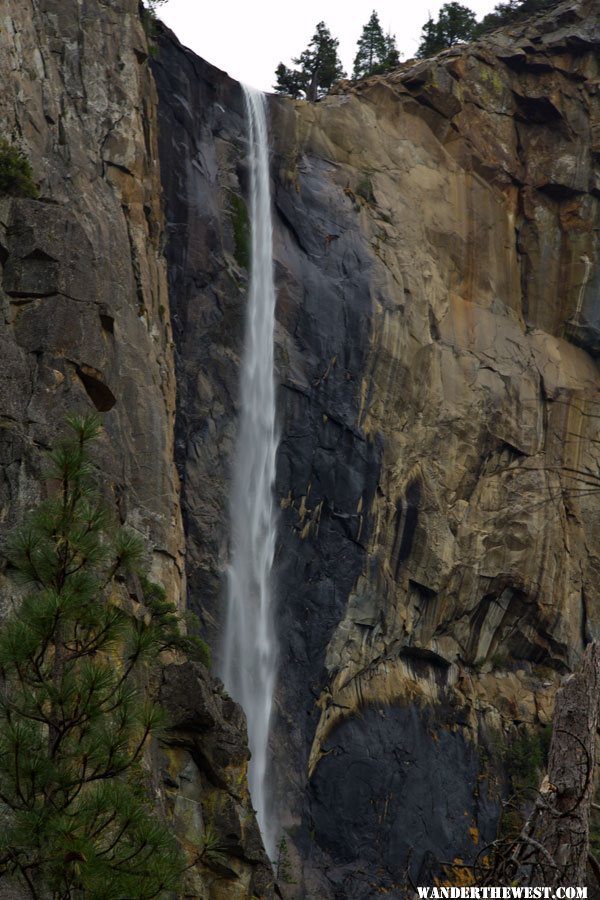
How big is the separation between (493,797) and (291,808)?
7.64 meters

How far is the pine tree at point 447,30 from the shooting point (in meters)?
46.5

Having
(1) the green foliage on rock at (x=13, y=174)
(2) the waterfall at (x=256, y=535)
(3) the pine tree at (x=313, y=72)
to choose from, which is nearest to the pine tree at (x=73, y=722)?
(1) the green foliage on rock at (x=13, y=174)

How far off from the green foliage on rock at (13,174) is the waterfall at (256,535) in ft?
39.1

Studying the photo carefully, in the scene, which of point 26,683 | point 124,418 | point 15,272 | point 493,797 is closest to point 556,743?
point 26,683

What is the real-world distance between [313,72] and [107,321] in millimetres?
31553

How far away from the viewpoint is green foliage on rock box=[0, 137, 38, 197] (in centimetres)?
1934

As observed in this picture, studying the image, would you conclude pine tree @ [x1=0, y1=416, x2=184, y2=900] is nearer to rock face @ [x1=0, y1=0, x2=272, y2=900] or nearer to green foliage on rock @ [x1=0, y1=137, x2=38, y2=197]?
rock face @ [x1=0, y1=0, x2=272, y2=900]

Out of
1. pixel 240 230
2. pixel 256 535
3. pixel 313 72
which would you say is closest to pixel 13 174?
pixel 256 535

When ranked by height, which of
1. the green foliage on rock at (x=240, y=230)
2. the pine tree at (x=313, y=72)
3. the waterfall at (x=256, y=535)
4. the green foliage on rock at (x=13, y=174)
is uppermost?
the pine tree at (x=313, y=72)

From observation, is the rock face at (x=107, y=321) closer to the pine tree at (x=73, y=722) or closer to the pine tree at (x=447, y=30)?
the pine tree at (x=73, y=722)

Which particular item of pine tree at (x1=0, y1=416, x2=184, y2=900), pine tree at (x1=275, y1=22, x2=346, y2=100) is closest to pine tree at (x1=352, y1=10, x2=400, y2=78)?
pine tree at (x1=275, y1=22, x2=346, y2=100)

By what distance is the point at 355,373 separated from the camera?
109 feet

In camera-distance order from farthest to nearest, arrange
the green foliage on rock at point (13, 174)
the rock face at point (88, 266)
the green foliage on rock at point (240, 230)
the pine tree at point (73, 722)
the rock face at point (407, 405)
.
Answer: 1. the green foliage on rock at point (240, 230)
2. the rock face at point (407, 405)
3. the green foliage on rock at point (13, 174)
4. the rock face at point (88, 266)
5. the pine tree at point (73, 722)

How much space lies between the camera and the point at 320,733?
29906mm
